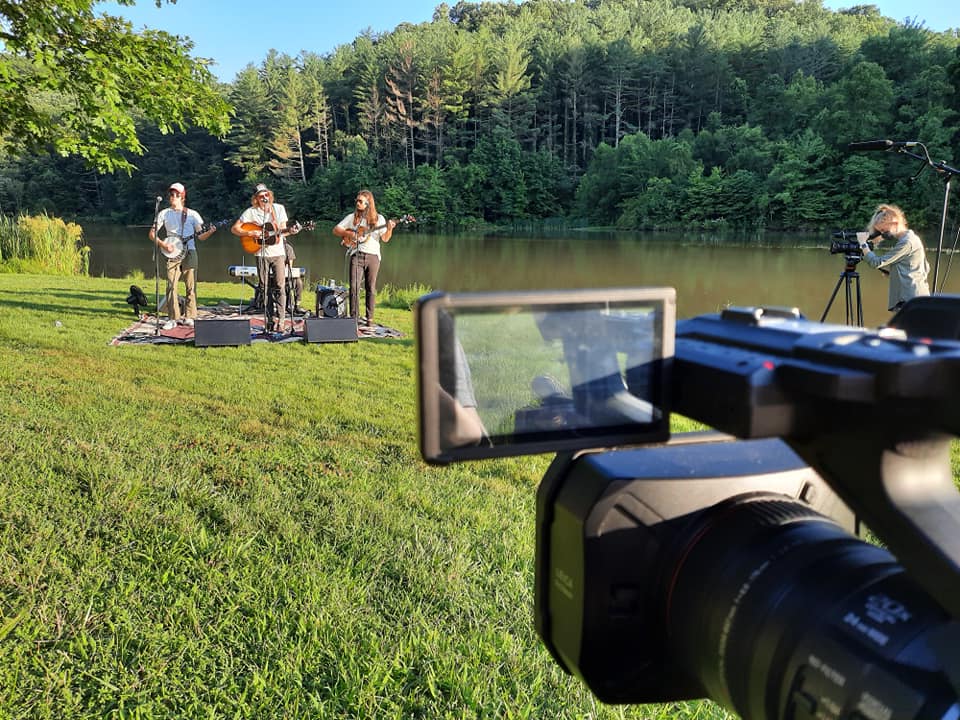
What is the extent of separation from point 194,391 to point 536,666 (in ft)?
10.6

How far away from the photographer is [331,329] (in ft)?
20.9

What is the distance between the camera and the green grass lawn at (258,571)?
1629 mm

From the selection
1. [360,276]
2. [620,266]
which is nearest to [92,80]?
[360,276]

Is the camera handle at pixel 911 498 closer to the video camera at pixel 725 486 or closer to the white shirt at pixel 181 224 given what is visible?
the video camera at pixel 725 486

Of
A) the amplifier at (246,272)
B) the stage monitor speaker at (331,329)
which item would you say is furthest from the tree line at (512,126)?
the stage monitor speaker at (331,329)

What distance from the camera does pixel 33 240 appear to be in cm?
1353

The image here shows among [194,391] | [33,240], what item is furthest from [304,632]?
[33,240]

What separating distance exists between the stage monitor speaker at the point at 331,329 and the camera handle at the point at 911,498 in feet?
19.5

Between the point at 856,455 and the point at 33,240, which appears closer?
the point at 856,455

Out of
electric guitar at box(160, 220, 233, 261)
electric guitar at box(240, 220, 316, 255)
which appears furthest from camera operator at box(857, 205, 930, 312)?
electric guitar at box(160, 220, 233, 261)

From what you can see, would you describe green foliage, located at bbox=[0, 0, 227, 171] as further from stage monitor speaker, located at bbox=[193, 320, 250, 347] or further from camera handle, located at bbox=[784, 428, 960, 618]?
camera handle, located at bbox=[784, 428, 960, 618]

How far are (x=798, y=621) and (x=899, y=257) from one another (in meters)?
5.28

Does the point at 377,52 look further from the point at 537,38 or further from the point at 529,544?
the point at 529,544

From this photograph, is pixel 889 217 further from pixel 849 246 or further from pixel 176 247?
pixel 176 247
